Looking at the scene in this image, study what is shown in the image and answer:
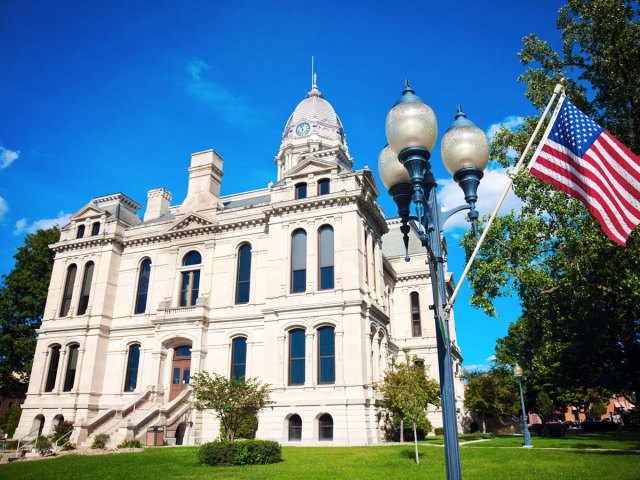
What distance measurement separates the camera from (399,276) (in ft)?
148

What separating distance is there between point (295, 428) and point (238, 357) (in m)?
6.63

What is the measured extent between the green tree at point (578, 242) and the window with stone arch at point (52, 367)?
103ft

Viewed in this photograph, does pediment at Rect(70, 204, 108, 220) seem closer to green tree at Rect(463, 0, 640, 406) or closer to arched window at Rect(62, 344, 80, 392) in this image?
arched window at Rect(62, 344, 80, 392)

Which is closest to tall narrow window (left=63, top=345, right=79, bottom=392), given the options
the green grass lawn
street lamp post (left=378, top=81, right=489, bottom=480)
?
the green grass lawn

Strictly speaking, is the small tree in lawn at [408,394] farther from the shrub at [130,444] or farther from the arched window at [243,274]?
the shrub at [130,444]

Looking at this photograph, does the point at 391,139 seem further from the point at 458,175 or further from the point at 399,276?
the point at 399,276

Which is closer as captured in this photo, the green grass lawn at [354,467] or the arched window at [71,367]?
the green grass lawn at [354,467]

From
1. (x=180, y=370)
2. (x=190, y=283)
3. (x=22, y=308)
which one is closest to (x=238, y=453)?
(x=180, y=370)

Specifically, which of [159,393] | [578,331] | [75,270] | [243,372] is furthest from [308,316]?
[75,270]

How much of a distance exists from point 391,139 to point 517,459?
16190 mm

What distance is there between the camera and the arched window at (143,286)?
36.2m

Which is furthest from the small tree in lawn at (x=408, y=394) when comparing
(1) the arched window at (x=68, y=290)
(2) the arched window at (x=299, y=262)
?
(1) the arched window at (x=68, y=290)

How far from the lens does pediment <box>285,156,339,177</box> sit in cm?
3184

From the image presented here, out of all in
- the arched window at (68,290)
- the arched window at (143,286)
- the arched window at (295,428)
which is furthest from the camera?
the arched window at (68,290)
